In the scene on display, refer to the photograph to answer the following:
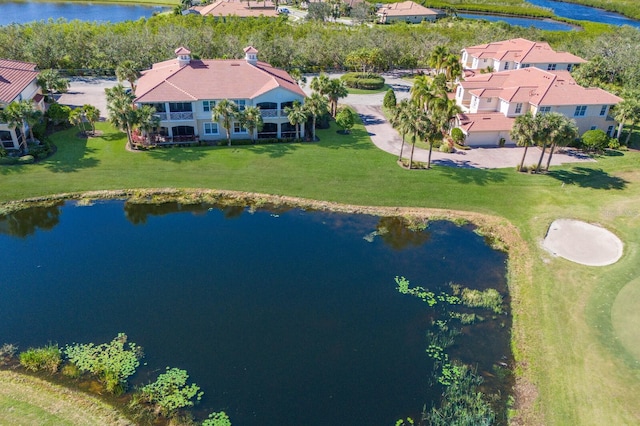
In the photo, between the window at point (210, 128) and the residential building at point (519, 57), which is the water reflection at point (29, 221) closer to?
the window at point (210, 128)

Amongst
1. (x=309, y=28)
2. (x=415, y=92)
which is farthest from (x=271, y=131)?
(x=309, y=28)

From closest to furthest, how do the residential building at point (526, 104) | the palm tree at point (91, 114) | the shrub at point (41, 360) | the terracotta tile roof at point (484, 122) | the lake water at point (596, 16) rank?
1. the shrub at point (41, 360)
2. the palm tree at point (91, 114)
3. the terracotta tile roof at point (484, 122)
4. the residential building at point (526, 104)
5. the lake water at point (596, 16)

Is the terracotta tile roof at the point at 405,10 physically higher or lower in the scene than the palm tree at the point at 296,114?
higher

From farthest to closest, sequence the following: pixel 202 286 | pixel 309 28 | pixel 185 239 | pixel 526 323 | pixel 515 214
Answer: pixel 309 28, pixel 515 214, pixel 185 239, pixel 202 286, pixel 526 323

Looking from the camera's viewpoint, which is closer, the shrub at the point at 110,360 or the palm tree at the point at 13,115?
the shrub at the point at 110,360

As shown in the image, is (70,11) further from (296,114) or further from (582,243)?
(582,243)

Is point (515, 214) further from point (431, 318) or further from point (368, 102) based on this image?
point (368, 102)

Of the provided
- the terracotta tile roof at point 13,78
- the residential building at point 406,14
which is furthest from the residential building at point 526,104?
the residential building at point 406,14
